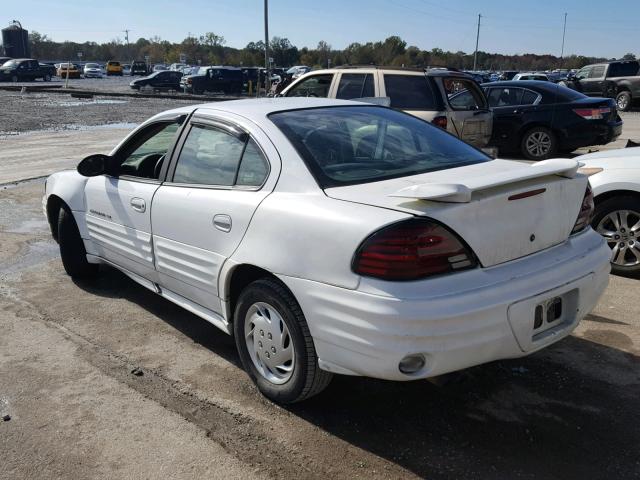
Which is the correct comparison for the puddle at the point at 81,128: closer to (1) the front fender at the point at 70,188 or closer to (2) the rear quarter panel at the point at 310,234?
(1) the front fender at the point at 70,188

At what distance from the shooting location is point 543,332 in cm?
298

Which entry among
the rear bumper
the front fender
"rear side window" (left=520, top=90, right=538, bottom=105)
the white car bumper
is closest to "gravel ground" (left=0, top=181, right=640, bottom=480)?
the white car bumper

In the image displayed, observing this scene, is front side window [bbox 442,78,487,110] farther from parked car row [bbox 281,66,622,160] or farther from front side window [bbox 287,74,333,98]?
front side window [bbox 287,74,333,98]

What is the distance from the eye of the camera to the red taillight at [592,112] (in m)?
11.3

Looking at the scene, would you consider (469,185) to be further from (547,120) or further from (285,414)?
(547,120)

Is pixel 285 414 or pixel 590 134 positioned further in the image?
pixel 590 134

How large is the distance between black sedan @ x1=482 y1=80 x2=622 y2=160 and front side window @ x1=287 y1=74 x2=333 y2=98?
14.3 ft

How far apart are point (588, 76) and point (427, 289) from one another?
26.9m

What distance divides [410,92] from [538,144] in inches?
171

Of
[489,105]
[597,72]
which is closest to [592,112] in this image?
[489,105]

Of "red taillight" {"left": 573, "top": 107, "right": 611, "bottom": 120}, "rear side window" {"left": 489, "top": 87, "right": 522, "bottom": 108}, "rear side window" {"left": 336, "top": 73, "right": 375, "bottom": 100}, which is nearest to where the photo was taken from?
"rear side window" {"left": 336, "top": 73, "right": 375, "bottom": 100}

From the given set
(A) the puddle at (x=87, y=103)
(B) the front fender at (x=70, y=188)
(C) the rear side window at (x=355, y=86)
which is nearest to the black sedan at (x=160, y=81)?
(A) the puddle at (x=87, y=103)

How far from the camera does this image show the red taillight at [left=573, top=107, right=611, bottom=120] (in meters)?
11.3

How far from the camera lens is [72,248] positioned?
5207 mm
